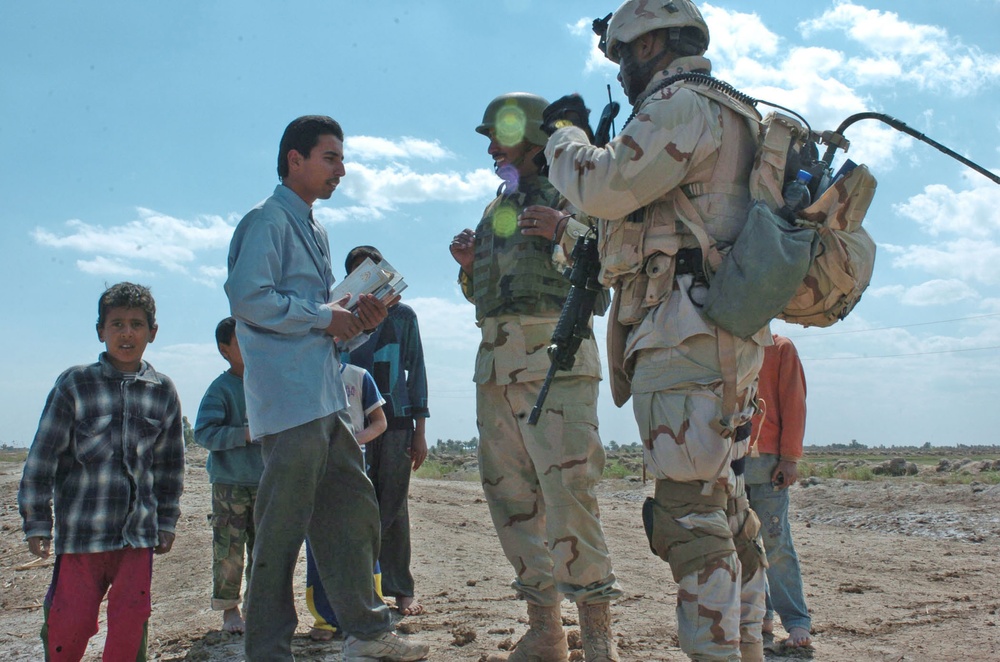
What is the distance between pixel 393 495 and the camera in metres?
5.39

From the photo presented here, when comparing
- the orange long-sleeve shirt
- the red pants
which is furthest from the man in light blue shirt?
the orange long-sleeve shirt

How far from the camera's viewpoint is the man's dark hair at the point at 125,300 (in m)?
3.91

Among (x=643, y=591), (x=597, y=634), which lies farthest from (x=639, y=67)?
(x=643, y=591)

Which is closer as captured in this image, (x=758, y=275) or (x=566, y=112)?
(x=758, y=275)

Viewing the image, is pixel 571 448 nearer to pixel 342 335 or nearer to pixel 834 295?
pixel 342 335

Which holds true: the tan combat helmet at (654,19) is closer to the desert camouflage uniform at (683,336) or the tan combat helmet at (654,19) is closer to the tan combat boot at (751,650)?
the desert camouflage uniform at (683,336)

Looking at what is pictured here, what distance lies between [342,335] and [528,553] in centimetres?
144

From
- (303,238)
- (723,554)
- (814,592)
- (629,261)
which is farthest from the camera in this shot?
(814,592)

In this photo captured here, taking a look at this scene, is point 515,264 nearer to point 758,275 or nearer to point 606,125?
point 606,125

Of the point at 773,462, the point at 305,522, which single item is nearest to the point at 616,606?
the point at 773,462

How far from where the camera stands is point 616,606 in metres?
5.21

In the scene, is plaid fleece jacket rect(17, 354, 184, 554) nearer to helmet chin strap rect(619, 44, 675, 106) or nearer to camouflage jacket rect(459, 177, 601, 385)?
camouflage jacket rect(459, 177, 601, 385)

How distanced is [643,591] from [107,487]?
351cm

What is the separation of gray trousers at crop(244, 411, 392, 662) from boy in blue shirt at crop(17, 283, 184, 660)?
675mm
